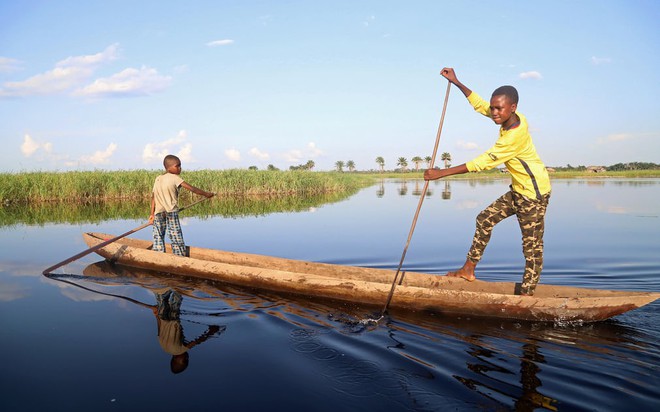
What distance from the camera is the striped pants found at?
627 cm

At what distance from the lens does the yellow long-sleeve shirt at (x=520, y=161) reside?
373cm

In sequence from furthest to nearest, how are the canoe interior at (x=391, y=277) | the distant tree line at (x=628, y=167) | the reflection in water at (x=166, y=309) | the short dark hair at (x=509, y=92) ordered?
1. the distant tree line at (x=628, y=167)
2. the canoe interior at (x=391, y=277)
3. the short dark hair at (x=509, y=92)
4. the reflection in water at (x=166, y=309)

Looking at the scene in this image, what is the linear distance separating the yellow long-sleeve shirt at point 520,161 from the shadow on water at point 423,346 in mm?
1203

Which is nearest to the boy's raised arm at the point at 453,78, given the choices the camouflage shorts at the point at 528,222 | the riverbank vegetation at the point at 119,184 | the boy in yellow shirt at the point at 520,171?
the boy in yellow shirt at the point at 520,171

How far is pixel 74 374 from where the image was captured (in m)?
3.02

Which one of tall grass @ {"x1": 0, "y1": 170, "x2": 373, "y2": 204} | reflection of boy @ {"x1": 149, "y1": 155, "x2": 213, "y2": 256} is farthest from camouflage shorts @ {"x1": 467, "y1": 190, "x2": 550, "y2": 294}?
tall grass @ {"x1": 0, "y1": 170, "x2": 373, "y2": 204}

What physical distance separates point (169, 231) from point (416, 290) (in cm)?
385

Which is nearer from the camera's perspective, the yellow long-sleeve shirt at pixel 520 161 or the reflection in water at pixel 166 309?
the reflection in water at pixel 166 309

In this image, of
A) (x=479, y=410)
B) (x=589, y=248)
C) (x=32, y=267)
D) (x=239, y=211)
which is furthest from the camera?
(x=239, y=211)

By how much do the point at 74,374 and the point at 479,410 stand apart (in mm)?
2638

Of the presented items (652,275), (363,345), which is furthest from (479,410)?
(652,275)

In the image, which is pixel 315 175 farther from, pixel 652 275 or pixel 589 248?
pixel 652 275

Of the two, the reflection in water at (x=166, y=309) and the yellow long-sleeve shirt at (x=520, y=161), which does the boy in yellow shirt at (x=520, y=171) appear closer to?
the yellow long-sleeve shirt at (x=520, y=161)

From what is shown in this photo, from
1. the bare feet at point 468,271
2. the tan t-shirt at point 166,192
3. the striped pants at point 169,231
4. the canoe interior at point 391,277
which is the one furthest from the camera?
the striped pants at point 169,231
